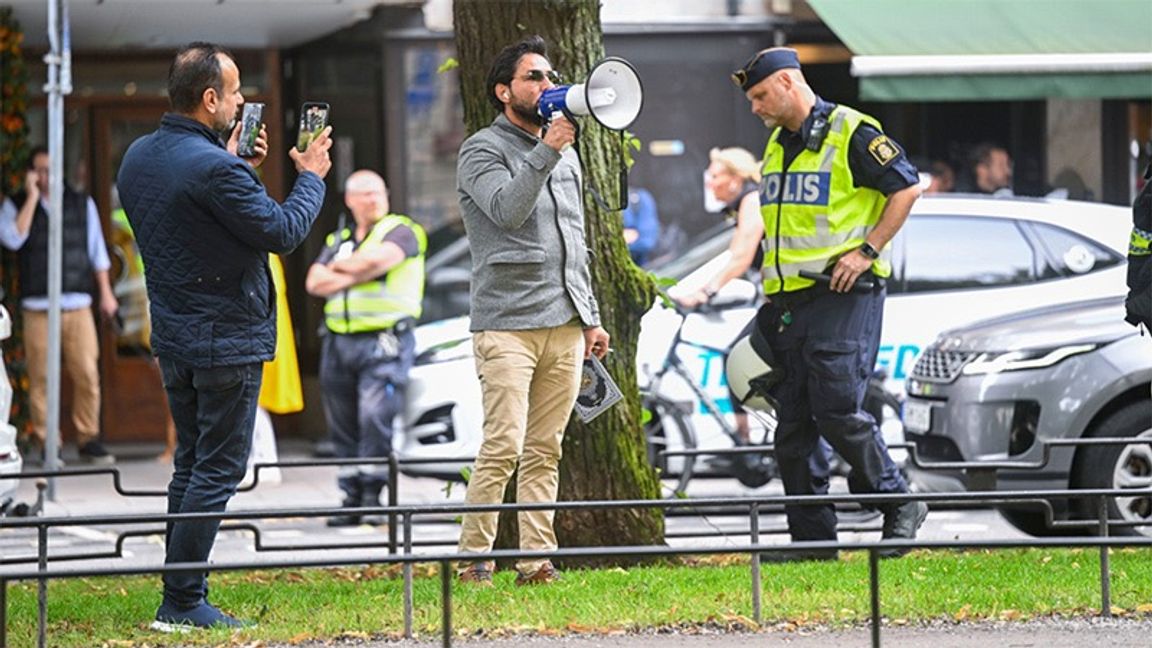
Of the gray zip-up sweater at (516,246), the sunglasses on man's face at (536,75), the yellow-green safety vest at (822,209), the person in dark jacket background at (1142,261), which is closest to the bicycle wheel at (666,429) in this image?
the yellow-green safety vest at (822,209)

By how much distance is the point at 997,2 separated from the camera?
52.3 feet

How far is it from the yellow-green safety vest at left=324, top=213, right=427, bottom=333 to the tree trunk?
3.65 meters

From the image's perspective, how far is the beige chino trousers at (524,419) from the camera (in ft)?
24.9

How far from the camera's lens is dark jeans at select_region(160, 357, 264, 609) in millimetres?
7055

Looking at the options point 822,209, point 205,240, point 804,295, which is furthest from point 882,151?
point 205,240

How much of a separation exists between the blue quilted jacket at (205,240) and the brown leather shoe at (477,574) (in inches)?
44.4

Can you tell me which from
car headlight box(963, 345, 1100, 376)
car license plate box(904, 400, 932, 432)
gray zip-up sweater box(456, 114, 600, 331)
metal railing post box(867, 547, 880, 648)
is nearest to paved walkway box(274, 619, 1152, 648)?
metal railing post box(867, 547, 880, 648)

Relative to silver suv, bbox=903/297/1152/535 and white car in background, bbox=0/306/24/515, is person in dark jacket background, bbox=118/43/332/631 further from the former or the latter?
silver suv, bbox=903/297/1152/535

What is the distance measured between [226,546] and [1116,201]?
28.2ft

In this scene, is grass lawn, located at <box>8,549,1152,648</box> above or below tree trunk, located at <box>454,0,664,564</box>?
below

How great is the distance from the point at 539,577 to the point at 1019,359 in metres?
3.30

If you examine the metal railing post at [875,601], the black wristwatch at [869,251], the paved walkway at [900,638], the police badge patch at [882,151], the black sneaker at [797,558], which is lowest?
the paved walkway at [900,638]

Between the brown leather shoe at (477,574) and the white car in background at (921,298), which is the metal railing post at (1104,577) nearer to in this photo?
the brown leather shoe at (477,574)

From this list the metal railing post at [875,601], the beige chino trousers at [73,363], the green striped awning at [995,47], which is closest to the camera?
the metal railing post at [875,601]
